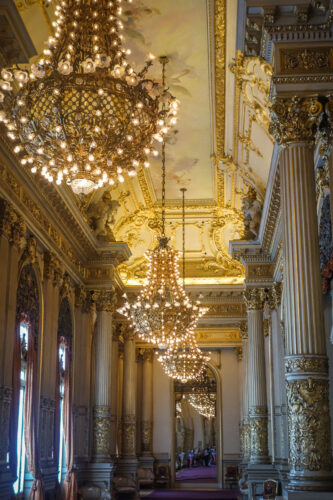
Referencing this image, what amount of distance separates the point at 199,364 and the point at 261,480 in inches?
167

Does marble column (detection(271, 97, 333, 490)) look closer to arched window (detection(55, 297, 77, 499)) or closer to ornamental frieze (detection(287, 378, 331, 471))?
ornamental frieze (detection(287, 378, 331, 471))

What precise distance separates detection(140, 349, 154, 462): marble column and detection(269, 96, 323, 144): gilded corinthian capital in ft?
56.0

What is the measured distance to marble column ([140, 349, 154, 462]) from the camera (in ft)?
76.9

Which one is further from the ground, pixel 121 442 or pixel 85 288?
pixel 85 288

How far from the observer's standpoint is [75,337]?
16234 mm

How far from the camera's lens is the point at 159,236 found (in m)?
15.7

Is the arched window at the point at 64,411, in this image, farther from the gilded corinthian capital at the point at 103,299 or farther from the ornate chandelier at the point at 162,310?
the ornate chandelier at the point at 162,310

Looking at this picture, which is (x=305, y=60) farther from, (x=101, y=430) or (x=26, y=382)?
(x=101, y=430)

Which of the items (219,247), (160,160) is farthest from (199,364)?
(160,160)

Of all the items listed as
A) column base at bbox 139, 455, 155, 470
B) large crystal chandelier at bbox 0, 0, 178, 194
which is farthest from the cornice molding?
column base at bbox 139, 455, 155, 470

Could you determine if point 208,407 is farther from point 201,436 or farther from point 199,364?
point 199,364

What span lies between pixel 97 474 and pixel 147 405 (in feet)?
26.6

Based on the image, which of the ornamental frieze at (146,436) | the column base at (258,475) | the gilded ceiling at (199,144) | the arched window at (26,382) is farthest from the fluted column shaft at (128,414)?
the arched window at (26,382)

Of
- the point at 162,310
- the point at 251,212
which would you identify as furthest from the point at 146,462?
the point at 162,310
